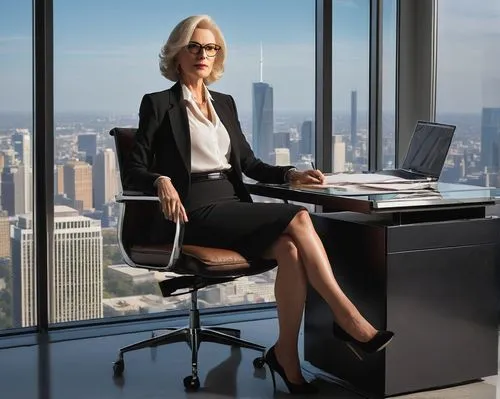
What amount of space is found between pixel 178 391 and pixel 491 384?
111 centimetres

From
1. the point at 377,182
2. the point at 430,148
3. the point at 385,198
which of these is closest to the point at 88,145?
the point at 377,182

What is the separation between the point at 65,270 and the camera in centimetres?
411

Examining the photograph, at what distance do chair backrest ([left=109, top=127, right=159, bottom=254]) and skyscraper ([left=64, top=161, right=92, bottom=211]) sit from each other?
680 millimetres

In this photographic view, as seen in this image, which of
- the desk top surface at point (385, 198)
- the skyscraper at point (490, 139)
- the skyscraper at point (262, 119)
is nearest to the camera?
the desk top surface at point (385, 198)

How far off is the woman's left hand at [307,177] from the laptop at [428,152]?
35 cm

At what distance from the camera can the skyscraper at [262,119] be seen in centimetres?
450

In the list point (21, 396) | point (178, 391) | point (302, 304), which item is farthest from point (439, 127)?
point (21, 396)

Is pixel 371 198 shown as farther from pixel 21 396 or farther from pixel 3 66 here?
pixel 3 66

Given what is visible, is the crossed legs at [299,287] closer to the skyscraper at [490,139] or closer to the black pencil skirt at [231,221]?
the black pencil skirt at [231,221]

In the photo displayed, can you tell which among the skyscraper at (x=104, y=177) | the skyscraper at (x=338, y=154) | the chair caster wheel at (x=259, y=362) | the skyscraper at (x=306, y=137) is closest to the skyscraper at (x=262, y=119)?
the skyscraper at (x=306, y=137)

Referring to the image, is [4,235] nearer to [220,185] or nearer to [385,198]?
[220,185]

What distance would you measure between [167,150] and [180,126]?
101 mm

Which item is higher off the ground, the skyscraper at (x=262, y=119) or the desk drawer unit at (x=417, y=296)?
the skyscraper at (x=262, y=119)

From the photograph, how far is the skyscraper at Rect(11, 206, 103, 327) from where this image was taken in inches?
158
